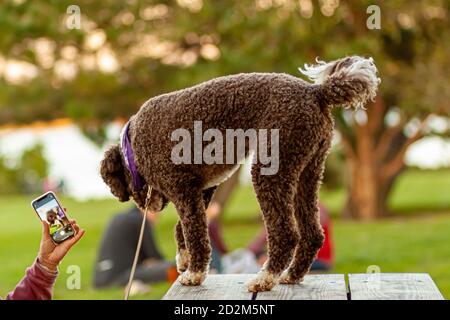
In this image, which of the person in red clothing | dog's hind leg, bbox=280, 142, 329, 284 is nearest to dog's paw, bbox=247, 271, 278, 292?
dog's hind leg, bbox=280, 142, 329, 284

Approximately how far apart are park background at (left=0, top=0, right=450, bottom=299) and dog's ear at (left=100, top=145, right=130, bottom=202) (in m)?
7.10

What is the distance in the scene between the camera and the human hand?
9.87 feet

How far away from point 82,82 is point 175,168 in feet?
33.7

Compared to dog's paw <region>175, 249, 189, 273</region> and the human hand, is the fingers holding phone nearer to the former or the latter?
the human hand

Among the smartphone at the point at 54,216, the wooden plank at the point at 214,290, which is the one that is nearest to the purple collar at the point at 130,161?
the smartphone at the point at 54,216

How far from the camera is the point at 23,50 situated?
12.3 meters

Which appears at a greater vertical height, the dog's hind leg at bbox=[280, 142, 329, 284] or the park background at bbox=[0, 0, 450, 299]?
the dog's hind leg at bbox=[280, 142, 329, 284]

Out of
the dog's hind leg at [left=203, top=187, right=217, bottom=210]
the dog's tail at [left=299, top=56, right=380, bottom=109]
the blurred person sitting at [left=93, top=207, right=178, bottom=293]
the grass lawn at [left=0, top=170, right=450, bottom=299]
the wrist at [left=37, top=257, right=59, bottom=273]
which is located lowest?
the grass lawn at [left=0, top=170, right=450, bottom=299]

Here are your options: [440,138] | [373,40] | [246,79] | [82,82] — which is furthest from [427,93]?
[246,79]

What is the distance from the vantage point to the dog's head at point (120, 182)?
3.07 metres

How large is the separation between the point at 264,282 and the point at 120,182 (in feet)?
2.03

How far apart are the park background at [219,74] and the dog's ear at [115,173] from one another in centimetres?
710

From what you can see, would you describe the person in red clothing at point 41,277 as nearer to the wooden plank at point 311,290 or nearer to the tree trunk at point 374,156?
the wooden plank at point 311,290

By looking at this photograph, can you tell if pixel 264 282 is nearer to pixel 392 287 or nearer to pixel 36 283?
pixel 392 287
